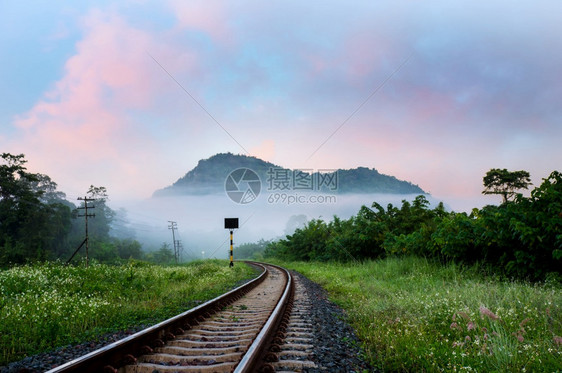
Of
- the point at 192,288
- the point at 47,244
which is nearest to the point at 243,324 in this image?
the point at 192,288

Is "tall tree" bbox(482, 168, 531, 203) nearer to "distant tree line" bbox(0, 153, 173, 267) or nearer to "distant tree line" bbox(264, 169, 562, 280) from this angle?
"distant tree line" bbox(264, 169, 562, 280)

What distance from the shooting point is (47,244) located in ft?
203

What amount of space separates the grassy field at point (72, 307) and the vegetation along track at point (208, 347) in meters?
1.21

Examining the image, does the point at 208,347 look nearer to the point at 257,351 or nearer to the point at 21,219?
the point at 257,351

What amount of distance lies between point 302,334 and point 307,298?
4.41m

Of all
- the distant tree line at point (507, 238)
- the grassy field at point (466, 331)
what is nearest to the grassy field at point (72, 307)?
the grassy field at point (466, 331)

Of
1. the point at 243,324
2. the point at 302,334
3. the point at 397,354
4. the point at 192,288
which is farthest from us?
the point at 192,288

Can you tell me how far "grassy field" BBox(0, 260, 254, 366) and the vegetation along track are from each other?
1211 mm

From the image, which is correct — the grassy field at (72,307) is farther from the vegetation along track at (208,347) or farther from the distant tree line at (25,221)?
the distant tree line at (25,221)

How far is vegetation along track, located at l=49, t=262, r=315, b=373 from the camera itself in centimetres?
366

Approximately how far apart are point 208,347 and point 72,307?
3.68 m

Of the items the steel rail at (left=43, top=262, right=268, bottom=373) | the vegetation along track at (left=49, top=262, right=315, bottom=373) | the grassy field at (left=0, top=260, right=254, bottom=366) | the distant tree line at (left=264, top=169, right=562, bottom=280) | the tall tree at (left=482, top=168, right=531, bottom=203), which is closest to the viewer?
the steel rail at (left=43, top=262, right=268, bottom=373)

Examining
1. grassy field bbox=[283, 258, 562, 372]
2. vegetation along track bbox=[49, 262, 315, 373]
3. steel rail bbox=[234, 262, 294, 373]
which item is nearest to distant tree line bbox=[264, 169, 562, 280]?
grassy field bbox=[283, 258, 562, 372]

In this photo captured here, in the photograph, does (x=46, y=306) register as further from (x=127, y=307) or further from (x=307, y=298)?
(x=307, y=298)
